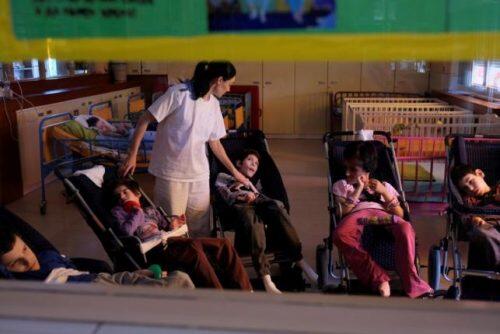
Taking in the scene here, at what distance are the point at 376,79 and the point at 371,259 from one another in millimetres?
6385

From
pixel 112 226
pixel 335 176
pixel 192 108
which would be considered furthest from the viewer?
pixel 335 176

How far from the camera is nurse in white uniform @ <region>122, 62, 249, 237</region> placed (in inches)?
109

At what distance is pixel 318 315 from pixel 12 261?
59.3 inches

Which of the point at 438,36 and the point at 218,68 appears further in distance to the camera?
the point at 218,68

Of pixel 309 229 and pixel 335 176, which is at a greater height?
pixel 335 176

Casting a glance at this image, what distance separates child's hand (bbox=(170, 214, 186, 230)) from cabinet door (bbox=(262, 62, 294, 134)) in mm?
6241

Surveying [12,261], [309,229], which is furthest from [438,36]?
[309,229]

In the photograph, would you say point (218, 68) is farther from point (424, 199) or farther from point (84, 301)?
point (424, 199)

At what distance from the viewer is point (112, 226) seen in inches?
103

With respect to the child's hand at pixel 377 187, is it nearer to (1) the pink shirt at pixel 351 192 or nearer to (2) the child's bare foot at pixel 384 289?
(1) the pink shirt at pixel 351 192

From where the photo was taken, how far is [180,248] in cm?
256

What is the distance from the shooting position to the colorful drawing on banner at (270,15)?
96 centimetres

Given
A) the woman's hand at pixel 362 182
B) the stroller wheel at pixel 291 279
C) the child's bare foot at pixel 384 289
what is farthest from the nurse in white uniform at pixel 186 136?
the child's bare foot at pixel 384 289

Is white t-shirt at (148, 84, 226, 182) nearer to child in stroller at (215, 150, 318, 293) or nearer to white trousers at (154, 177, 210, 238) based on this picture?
white trousers at (154, 177, 210, 238)
